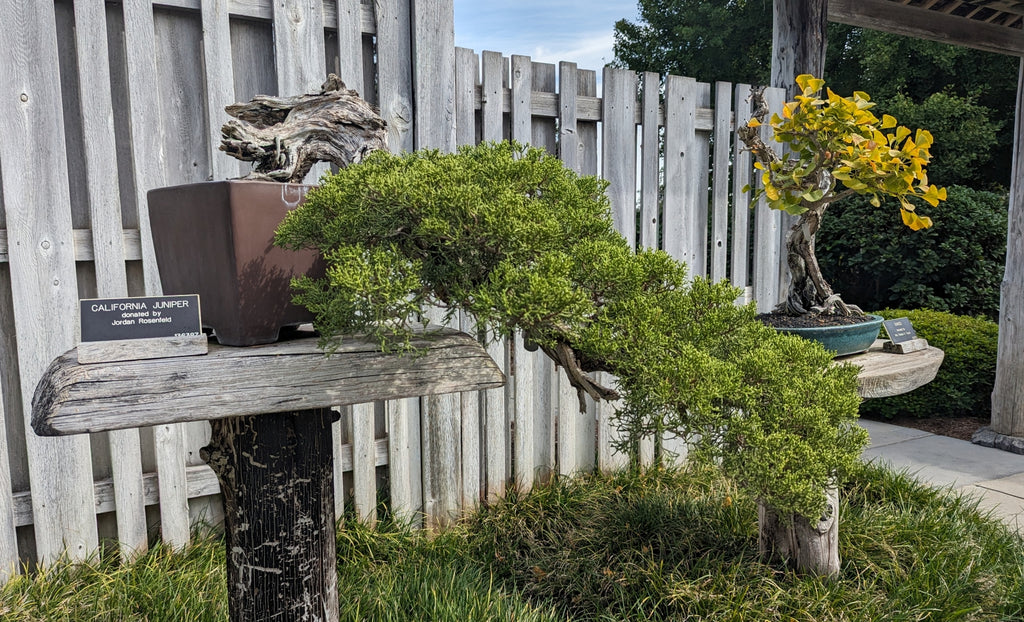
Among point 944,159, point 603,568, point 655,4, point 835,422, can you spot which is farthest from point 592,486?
point 655,4

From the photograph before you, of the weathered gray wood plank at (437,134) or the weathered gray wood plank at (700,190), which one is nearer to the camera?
the weathered gray wood plank at (437,134)

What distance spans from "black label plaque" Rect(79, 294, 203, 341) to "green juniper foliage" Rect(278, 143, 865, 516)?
0.22 m

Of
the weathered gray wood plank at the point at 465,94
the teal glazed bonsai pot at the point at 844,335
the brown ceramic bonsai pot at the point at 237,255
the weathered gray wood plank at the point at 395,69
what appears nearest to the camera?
the brown ceramic bonsai pot at the point at 237,255

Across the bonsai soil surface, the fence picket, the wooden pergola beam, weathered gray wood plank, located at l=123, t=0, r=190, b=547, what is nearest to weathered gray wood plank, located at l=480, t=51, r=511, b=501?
the bonsai soil surface

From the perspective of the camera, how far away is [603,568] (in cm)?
249

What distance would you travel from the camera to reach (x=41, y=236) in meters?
2.30

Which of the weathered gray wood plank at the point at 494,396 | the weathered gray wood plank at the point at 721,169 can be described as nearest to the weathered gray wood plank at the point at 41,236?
the weathered gray wood plank at the point at 494,396

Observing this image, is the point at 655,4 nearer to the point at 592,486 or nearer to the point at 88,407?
the point at 592,486

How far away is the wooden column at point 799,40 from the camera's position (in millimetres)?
4039

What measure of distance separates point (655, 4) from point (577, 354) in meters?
13.9

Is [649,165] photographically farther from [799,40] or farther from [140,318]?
[140,318]

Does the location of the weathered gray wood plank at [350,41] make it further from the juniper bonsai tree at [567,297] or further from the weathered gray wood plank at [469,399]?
the juniper bonsai tree at [567,297]

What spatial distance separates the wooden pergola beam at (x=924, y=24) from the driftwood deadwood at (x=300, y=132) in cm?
349

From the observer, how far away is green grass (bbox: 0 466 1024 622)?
218cm
